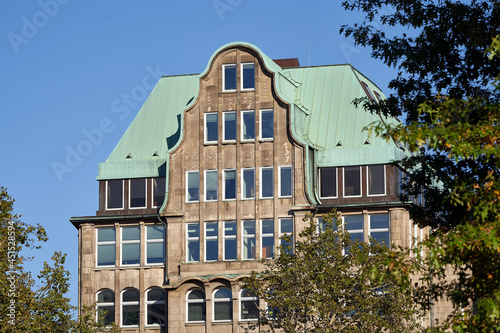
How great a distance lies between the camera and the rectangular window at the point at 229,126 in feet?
242

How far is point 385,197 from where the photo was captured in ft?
236

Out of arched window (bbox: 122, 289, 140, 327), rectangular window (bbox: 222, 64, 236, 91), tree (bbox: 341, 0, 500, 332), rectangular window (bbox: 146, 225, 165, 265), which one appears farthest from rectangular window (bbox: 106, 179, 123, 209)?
tree (bbox: 341, 0, 500, 332)

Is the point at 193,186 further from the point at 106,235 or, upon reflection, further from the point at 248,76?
the point at 248,76

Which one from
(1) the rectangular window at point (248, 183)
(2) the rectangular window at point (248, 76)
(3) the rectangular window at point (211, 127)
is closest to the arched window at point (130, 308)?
(1) the rectangular window at point (248, 183)

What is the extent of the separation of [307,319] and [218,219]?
19.0 m

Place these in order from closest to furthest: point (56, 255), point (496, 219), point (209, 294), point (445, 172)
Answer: point (496, 219) → point (445, 172) → point (56, 255) → point (209, 294)

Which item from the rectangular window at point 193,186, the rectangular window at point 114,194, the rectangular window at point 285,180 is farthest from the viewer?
the rectangular window at point 114,194

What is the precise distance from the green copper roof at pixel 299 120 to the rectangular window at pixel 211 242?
5616mm

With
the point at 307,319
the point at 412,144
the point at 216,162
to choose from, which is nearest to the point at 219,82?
the point at 216,162

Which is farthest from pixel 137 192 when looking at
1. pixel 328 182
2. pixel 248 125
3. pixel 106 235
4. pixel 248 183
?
pixel 328 182

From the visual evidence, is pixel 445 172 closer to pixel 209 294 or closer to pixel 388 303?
pixel 388 303

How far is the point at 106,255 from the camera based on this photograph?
7544cm

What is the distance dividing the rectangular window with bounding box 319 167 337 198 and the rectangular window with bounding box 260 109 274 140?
419 centimetres

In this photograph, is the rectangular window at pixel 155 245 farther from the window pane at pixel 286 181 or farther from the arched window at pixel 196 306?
the window pane at pixel 286 181
